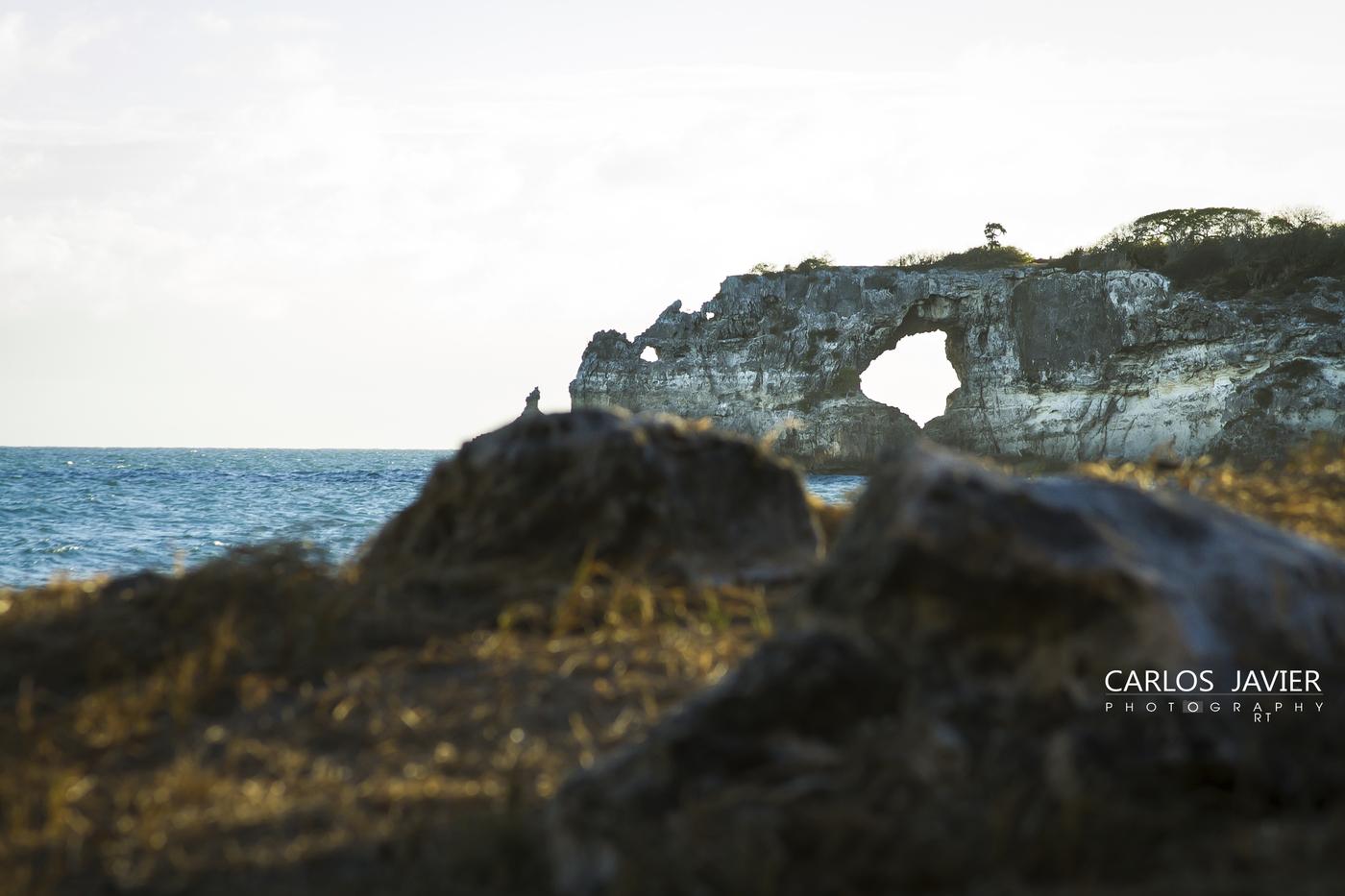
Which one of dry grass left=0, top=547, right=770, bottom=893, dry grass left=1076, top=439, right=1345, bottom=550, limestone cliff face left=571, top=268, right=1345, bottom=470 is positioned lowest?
dry grass left=0, top=547, right=770, bottom=893

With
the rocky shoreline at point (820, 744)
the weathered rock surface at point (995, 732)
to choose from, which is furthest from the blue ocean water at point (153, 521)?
the weathered rock surface at point (995, 732)

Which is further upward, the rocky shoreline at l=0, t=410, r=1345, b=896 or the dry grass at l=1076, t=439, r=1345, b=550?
the dry grass at l=1076, t=439, r=1345, b=550

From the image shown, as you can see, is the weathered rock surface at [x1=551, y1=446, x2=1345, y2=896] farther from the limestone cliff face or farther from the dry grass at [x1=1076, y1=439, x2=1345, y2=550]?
the limestone cliff face

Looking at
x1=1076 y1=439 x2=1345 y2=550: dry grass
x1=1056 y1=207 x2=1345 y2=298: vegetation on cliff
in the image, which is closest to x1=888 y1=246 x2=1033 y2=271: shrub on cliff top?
x1=1056 y1=207 x2=1345 y2=298: vegetation on cliff

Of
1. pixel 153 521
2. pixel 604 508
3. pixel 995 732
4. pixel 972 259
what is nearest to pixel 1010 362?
pixel 972 259

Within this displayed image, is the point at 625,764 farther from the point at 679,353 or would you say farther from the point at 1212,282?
the point at 679,353

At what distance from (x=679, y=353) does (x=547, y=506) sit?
5247cm

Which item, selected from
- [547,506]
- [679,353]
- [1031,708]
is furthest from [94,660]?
[679,353]

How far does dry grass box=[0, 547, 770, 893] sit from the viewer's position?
238cm

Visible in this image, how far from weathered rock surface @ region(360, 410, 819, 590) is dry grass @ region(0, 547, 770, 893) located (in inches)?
9.3

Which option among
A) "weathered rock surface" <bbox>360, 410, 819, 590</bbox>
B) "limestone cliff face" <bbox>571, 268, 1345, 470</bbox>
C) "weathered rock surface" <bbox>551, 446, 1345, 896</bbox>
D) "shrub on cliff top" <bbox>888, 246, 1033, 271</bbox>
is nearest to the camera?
"weathered rock surface" <bbox>551, 446, 1345, 896</bbox>

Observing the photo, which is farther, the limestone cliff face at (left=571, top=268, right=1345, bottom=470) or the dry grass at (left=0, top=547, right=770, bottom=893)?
the limestone cliff face at (left=571, top=268, right=1345, bottom=470)

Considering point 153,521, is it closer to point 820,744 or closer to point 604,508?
point 604,508

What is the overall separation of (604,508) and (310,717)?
5.76 feet
